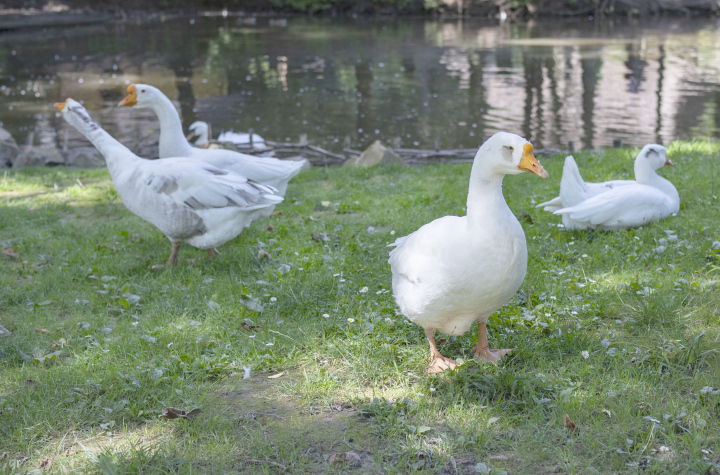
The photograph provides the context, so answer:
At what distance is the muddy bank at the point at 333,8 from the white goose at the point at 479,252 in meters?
43.8

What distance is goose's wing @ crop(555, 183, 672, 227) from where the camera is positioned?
203 inches

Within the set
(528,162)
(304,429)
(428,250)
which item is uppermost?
(528,162)

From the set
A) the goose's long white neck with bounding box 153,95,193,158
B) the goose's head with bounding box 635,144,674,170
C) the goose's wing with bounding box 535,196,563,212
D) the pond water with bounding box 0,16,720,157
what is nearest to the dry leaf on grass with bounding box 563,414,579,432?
the goose's wing with bounding box 535,196,563,212

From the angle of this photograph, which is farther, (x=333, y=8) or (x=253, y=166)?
(x=333, y=8)

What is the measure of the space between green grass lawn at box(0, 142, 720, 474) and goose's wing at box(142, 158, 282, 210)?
0.55 m

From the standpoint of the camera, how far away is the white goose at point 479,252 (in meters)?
3.05

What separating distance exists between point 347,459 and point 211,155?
450 cm

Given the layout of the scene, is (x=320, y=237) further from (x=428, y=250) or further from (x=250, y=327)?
(x=428, y=250)

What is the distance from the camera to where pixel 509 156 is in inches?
119

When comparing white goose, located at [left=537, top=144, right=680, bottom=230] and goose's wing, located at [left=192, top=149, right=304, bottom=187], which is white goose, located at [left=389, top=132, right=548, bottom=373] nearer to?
white goose, located at [left=537, top=144, right=680, bottom=230]

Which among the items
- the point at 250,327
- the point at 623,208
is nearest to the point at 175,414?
the point at 250,327

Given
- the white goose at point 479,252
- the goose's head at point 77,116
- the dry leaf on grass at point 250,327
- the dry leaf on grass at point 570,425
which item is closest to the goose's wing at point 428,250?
the white goose at point 479,252

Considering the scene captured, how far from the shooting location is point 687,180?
6.66 metres

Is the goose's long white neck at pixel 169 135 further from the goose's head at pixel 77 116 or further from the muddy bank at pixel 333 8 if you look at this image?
the muddy bank at pixel 333 8
